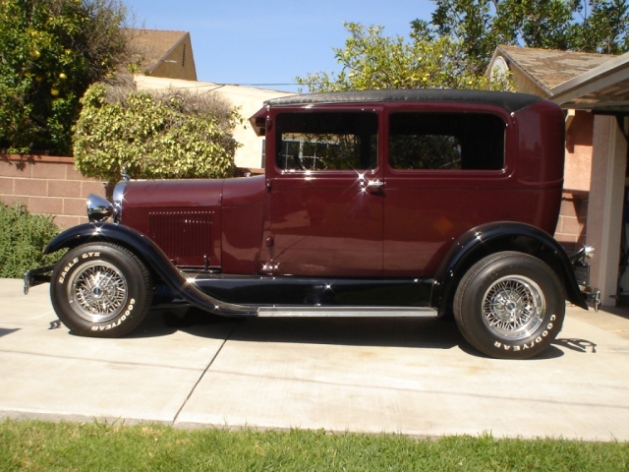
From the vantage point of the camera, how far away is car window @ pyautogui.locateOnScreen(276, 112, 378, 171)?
643cm

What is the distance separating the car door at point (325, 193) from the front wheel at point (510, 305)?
2.89ft

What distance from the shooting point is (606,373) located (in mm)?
5906

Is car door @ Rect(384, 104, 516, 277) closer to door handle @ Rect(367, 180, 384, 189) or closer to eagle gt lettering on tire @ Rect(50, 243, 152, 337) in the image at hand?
door handle @ Rect(367, 180, 384, 189)

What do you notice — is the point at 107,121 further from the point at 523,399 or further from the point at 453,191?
the point at 523,399

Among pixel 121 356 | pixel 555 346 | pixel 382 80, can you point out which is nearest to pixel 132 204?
pixel 121 356

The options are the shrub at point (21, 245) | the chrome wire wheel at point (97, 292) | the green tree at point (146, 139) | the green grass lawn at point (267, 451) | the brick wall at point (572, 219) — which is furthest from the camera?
the brick wall at point (572, 219)

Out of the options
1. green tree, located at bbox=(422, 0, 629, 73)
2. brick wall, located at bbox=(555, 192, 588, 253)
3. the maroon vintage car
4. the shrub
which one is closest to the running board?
the maroon vintage car

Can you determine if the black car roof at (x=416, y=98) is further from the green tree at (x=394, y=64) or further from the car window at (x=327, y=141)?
the green tree at (x=394, y=64)

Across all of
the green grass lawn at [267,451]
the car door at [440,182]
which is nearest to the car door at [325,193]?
the car door at [440,182]

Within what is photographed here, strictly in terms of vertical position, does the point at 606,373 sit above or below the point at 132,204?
below

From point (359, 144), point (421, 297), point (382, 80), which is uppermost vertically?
point (382, 80)

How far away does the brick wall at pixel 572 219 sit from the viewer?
11227 mm

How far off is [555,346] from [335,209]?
7.98ft

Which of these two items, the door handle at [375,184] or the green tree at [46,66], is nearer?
the door handle at [375,184]
